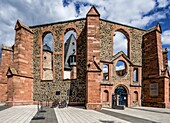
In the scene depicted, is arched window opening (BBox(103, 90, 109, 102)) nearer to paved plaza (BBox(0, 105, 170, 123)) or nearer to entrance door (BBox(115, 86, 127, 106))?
entrance door (BBox(115, 86, 127, 106))

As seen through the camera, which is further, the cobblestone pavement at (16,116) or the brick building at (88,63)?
the brick building at (88,63)

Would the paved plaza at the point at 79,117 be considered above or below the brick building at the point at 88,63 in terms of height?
below

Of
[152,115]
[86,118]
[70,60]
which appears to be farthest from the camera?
[70,60]

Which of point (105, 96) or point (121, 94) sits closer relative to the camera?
point (105, 96)

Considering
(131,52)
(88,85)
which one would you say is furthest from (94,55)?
(131,52)

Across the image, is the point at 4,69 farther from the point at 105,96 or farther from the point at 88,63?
the point at 105,96

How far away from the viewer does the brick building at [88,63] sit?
53.4 feet

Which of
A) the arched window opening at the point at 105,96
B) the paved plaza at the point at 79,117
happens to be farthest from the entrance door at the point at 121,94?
the paved plaza at the point at 79,117

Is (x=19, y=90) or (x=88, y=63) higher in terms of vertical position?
(x=88, y=63)

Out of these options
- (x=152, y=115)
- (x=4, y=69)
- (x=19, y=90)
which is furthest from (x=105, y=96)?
(x=4, y=69)

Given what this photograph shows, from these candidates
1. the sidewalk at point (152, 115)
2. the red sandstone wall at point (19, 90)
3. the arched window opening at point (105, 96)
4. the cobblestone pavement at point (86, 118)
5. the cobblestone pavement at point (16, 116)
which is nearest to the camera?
the cobblestone pavement at point (16, 116)

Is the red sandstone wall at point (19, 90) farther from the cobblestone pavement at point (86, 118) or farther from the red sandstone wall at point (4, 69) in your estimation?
the cobblestone pavement at point (86, 118)

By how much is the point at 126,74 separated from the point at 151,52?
4056 millimetres

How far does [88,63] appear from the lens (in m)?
15.2
